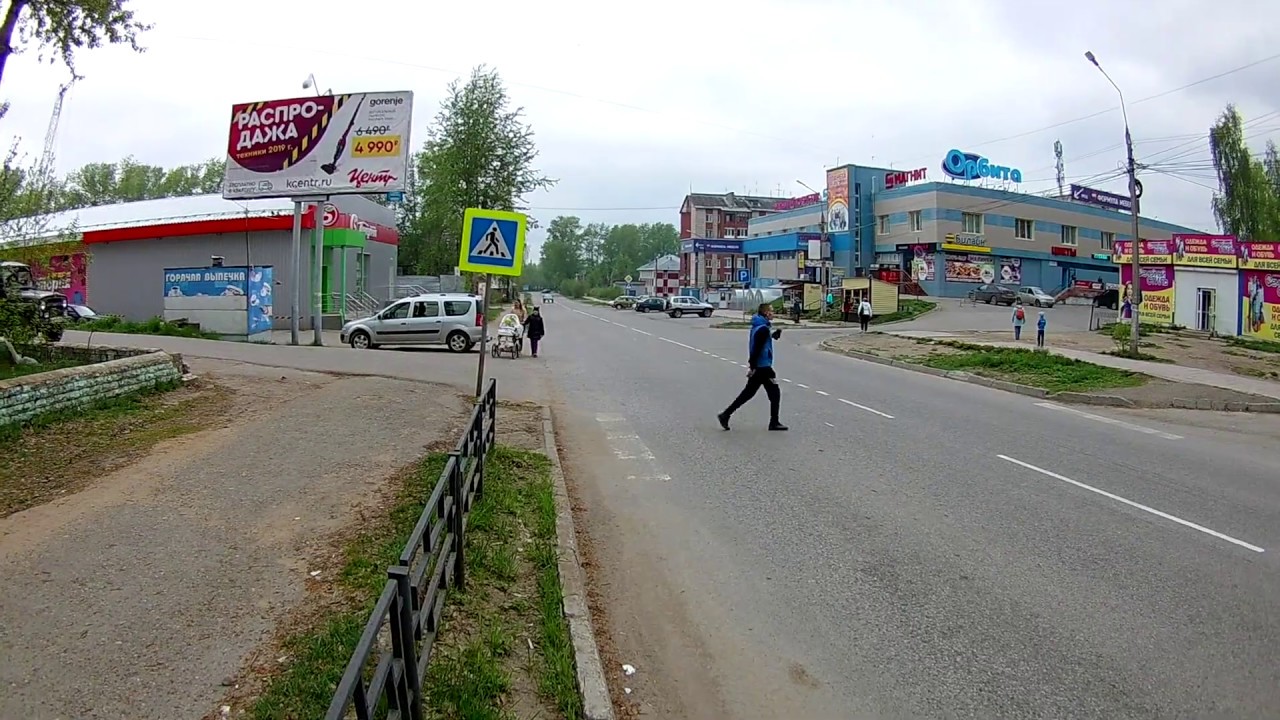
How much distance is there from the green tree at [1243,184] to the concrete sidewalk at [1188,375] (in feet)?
173

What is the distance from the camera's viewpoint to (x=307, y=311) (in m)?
32.9

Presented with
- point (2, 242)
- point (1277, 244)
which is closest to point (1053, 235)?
point (1277, 244)

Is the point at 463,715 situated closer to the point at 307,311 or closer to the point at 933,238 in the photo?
Answer: the point at 307,311

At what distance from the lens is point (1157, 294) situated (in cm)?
3559

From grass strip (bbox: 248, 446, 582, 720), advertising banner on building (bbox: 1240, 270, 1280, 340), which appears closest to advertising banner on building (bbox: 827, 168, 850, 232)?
advertising banner on building (bbox: 1240, 270, 1280, 340)

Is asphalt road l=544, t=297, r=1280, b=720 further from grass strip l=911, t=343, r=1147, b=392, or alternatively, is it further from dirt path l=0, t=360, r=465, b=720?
grass strip l=911, t=343, r=1147, b=392

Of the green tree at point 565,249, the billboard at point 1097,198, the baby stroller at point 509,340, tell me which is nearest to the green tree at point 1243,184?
the billboard at point 1097,198

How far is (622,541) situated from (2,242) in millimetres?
13348

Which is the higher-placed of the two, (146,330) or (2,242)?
(2,242)

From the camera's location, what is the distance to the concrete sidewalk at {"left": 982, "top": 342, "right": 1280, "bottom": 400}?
688 inches

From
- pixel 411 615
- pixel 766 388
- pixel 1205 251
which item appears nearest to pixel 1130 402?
pixel 766 388

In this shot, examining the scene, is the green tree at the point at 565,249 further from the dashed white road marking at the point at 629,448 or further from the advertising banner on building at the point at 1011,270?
the dashed white road marking at the point at 629,448

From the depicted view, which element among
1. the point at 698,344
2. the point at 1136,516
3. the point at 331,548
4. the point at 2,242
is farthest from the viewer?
the point at 698,344

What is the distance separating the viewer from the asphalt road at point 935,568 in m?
4.18
